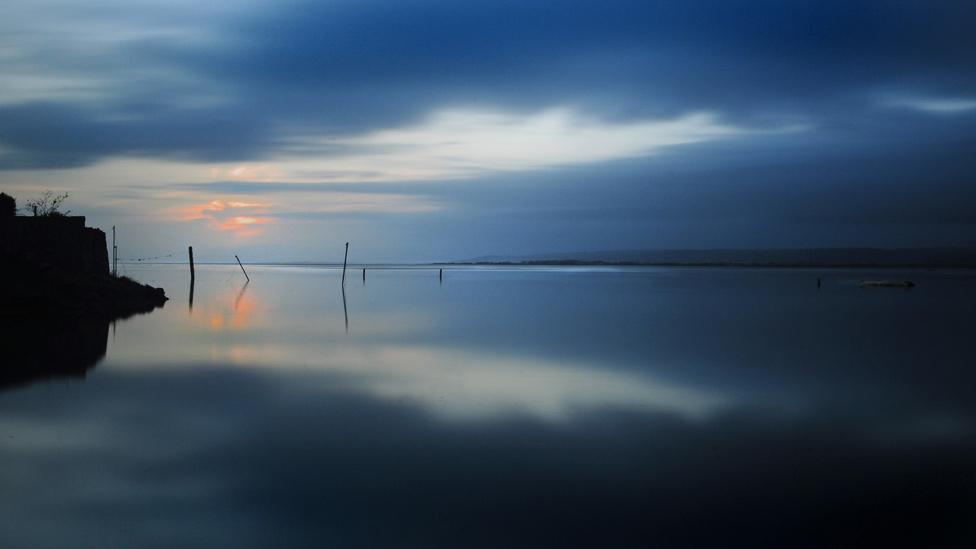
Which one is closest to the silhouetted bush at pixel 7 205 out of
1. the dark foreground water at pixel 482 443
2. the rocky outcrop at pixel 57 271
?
the rocky outcrop at pixel 57 271

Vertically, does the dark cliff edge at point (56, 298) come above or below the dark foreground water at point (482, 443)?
above

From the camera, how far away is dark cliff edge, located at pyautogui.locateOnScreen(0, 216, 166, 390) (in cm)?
1608

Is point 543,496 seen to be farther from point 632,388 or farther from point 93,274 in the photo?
point 93,274

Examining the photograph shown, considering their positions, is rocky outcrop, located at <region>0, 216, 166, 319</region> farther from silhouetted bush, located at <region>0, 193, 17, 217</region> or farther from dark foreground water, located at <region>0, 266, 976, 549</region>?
dark foreground water, located at <region>0, 266, 976, 549</region>

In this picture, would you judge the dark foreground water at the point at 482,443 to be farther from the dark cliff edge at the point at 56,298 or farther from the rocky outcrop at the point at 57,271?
the rocky outcrop at the point at 57,271

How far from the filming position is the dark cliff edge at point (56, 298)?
633 inches

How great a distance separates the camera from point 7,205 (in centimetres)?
2575

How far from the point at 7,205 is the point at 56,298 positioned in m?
3.91

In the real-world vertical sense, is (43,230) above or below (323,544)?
above

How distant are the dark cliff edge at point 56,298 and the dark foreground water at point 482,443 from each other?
0.72 ft

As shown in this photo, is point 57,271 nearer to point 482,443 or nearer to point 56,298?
point 56,298

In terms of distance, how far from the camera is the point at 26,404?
11289 millimetres

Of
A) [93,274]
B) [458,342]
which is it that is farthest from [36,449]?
[93,274]

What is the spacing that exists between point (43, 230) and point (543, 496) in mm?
25063
